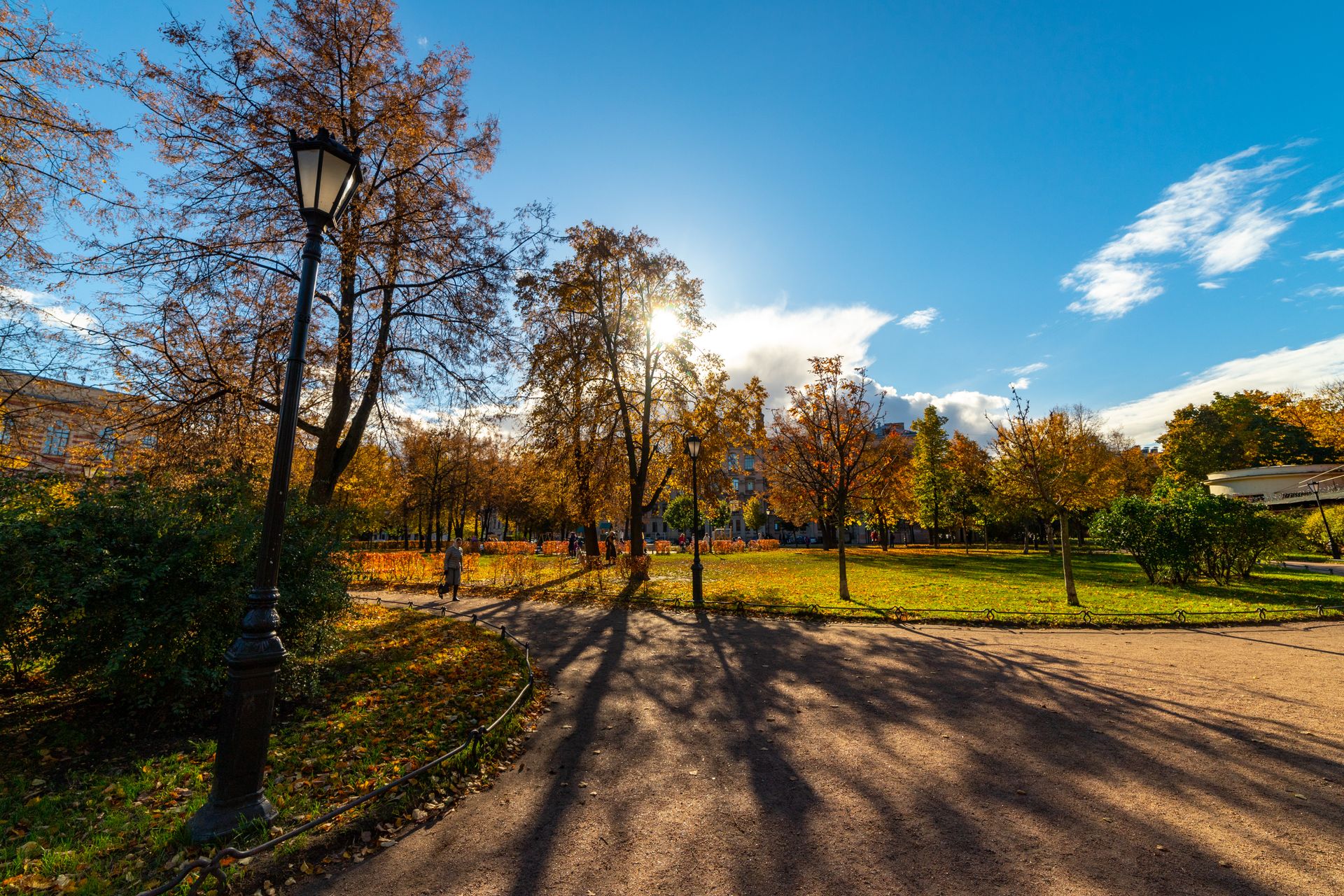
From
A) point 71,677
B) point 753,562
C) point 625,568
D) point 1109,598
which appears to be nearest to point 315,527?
point 71,677

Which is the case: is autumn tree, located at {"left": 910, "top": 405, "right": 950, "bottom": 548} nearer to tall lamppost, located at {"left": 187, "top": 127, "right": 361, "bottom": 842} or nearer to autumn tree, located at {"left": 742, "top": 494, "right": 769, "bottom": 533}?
autumn tree, located at {"left": 742, "top": 494, "right": 769, "bottom": 533}

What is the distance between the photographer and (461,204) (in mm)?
12445

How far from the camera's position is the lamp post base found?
11.5ft

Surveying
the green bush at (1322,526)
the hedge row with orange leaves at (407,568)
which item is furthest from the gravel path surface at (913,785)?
the green bush at (1322,526)

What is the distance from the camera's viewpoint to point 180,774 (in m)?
4.39

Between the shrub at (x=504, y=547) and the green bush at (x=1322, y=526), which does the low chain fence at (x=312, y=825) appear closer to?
the shrub at (x=504, y=547)

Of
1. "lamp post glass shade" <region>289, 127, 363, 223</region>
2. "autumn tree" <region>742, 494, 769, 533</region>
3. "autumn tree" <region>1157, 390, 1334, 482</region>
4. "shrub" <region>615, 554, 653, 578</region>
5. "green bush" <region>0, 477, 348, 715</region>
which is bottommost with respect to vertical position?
"shrub" <region>615, 554, 653, 578</region>

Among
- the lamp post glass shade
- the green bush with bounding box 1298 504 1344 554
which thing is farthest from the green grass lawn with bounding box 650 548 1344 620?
the lamp post glass shade

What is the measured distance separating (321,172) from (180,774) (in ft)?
16.5

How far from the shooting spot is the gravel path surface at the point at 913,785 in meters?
3.27

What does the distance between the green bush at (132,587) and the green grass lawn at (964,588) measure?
1045 centimetres

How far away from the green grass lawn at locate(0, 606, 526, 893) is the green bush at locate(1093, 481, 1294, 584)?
61.7 ft

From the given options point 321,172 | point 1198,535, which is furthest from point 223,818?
point 1198,535

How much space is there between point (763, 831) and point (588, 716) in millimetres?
2943
